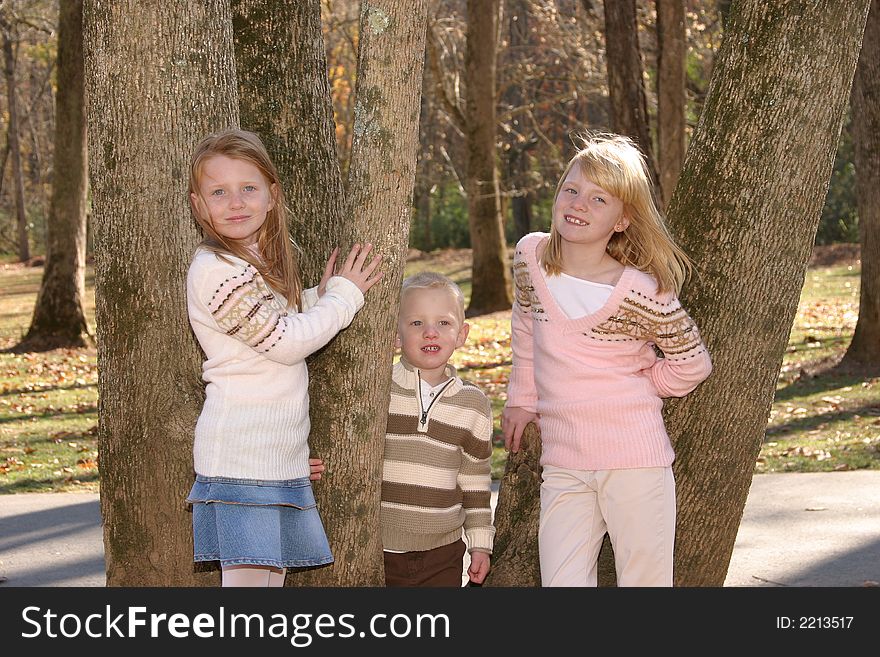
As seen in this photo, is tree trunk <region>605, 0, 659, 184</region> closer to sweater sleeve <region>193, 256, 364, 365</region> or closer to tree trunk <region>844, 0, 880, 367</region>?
tree trunk <region>844, 0, 880, 367</region>

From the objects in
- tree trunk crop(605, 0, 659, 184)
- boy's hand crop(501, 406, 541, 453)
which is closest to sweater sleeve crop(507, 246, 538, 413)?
boy's hand crop(501, 406, 541, 453)

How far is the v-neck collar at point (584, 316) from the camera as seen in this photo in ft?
12.4

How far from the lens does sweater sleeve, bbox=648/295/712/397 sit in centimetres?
381

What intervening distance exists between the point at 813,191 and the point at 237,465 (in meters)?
2.26

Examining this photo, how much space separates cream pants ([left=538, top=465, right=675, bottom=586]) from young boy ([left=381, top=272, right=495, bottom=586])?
0.41 metres

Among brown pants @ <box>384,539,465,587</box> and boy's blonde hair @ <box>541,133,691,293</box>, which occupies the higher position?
boy's blonde hair @ <box>541,133,691,293</box>

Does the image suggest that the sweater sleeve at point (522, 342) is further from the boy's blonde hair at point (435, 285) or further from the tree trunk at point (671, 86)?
the tree trunk at point (671, 86)

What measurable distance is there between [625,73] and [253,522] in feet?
34.6

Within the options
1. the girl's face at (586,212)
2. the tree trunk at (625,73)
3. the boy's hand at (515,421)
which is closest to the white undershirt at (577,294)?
the girl's face at (586,212)

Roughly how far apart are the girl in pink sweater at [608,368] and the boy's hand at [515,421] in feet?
0.89


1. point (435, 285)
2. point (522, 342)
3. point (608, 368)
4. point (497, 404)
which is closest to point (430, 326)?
point (435, 285)

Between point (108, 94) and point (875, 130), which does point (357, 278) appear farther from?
point (875, 130)

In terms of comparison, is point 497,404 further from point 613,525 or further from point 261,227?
point 261,227

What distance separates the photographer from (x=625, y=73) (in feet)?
43.1
